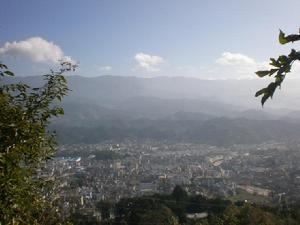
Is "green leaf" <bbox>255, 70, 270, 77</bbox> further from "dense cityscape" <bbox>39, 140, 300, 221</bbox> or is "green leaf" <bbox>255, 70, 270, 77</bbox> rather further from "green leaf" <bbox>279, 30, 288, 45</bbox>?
"dense cityscape" <bbox>39, 140, 300, 221</bbox>

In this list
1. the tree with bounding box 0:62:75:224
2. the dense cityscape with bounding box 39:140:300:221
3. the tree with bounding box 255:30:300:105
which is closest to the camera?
the tree with bounding box 255:30:300:105

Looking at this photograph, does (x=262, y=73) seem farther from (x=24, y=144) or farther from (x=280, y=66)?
(x=24, y=144)

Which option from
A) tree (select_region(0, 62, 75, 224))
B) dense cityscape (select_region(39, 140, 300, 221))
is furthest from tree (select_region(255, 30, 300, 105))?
dense cityscape (select_region(39, 140, 300, 221))

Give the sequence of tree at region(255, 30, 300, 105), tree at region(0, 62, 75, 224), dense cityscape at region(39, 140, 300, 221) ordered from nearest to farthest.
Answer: tree at region(255, 30, 300, 105) → tree at region(0, 62, 75, 224) → dense cityscape at region(39, 140, 300, 221)

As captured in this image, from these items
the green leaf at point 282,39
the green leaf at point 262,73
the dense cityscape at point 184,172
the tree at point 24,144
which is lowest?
the dense cityscape at point 184,172

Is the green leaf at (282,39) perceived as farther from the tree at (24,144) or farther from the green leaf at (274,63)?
the tree at (24,144)

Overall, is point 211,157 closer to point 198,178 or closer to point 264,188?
point 198,178

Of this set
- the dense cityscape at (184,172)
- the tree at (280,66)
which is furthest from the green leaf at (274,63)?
the dense cityscape at (184,172)

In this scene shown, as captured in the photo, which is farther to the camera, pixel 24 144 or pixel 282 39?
pixel 24 144

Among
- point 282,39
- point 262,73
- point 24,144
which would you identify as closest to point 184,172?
point 24,144
